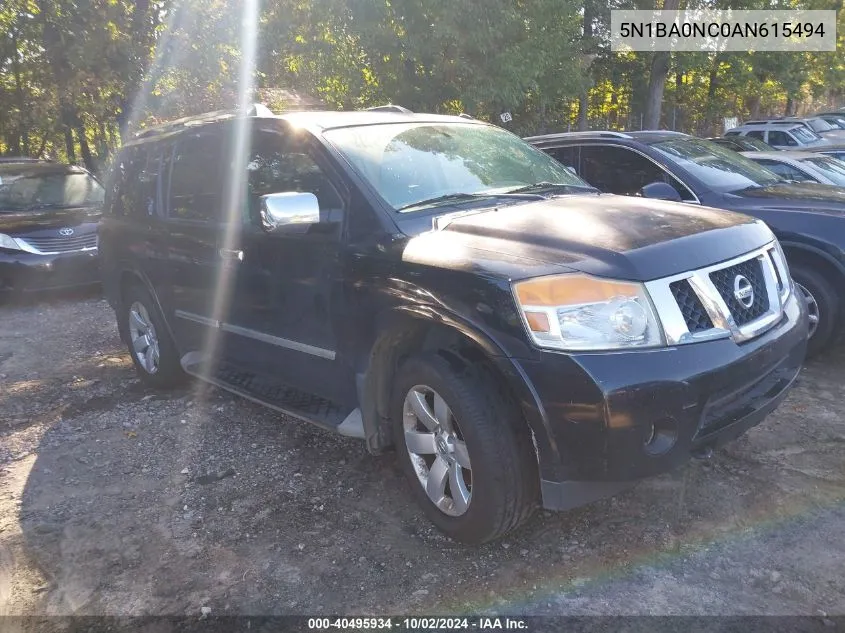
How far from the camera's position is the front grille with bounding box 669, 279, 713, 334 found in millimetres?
2709

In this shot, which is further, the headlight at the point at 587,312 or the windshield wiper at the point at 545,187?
the windshield wiper at the point at 545,187

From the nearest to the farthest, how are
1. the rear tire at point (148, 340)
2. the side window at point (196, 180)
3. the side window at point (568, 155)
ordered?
the side window at point (196, 180) → the rear tire at point (148, 340) → the side window at point (568, 155)

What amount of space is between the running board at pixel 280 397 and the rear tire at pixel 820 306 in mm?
3282

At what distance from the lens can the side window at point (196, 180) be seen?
14.2 ft

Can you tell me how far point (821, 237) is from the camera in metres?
4.84

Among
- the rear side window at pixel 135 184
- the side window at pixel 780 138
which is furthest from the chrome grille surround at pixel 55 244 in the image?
the side window at pixel 780 138

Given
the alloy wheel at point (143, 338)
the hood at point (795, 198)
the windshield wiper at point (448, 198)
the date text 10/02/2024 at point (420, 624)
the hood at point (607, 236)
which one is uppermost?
the windshield wiper at point (448, 198)

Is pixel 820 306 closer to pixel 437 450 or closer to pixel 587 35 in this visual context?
pixel 437 450

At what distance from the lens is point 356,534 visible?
327cm

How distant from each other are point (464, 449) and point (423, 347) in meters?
0.51

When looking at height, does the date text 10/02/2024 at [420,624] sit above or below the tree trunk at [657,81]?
below

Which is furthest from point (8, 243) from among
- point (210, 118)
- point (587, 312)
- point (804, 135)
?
point (804, 135)

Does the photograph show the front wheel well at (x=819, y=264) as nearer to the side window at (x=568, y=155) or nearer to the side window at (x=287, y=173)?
the side window at (x=568, y=155)

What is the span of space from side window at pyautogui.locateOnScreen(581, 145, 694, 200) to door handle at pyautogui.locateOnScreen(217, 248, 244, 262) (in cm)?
337
